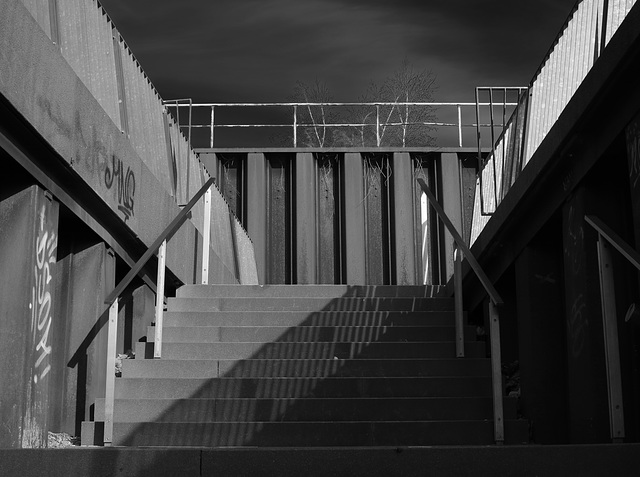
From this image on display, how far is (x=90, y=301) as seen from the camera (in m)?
7.95

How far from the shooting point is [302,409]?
7.49 m

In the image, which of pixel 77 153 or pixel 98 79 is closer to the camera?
pixel 77 153

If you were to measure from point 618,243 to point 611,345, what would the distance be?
2.14ft

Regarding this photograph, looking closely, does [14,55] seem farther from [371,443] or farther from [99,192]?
[371,443]

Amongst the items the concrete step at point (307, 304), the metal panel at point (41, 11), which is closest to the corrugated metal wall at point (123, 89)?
the metal panel at point (41, 11)

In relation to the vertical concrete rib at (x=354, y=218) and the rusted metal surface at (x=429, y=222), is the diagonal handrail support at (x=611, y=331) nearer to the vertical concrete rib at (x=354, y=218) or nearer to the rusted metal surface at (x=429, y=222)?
the rusted metal surface at (x=429, y=222)

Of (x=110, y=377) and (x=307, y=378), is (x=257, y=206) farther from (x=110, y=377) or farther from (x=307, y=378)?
(x=110, y=377)

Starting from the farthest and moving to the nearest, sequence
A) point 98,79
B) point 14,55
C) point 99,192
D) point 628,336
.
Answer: point 98,79, point 99,192, point 628,336, point 14,55

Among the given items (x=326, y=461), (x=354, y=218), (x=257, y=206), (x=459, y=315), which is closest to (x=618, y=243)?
(x=326, y=461)

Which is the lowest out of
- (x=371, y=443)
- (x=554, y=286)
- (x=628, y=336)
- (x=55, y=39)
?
(x=371, y=443)

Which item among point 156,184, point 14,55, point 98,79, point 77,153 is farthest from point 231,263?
point 14,55

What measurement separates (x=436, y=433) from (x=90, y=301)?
281 cm

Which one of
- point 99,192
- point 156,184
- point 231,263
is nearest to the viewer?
point 99,192

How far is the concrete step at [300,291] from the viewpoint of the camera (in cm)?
980
